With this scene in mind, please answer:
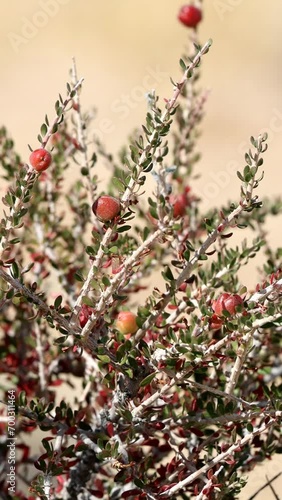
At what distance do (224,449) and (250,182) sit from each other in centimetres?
56

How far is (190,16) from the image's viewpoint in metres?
2.33

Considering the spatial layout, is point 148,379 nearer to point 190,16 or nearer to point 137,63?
point 190,16

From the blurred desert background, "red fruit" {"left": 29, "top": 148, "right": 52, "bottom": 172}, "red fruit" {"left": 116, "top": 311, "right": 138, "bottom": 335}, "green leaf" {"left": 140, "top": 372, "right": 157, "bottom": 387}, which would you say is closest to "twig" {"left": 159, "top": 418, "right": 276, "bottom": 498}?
"green leaf" {"left": 140, "top": 372, "right": 157, "bottom": 387}

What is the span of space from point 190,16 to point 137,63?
778cm

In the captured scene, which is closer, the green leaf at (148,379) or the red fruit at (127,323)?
the green leaf at (148,379)

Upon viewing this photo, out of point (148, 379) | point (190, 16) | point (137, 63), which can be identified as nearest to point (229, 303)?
point (148, 379)

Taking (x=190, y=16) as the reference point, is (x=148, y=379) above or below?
below

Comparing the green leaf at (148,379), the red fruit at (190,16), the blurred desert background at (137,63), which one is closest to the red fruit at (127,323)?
the green leaf at (148,379)

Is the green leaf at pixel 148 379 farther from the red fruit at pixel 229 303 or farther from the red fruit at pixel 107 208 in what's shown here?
the red fruit at pixel 107 208

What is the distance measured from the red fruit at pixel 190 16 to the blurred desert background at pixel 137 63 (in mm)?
5623

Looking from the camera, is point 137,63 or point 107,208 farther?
point 137,63

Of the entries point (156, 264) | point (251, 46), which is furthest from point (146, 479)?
point (251, 46)

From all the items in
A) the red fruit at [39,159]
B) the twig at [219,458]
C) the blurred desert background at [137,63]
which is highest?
the blurred desert background at [137,63]

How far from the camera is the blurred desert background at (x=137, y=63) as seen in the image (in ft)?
28.4
